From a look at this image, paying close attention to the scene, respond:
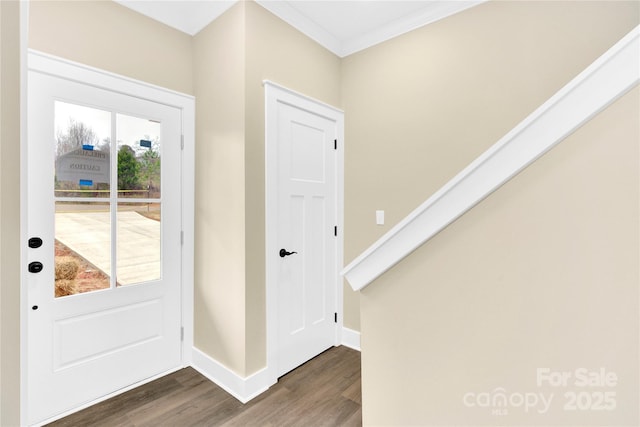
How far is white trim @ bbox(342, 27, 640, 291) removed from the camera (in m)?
0.66

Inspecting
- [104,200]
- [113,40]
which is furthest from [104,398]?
[113,40]

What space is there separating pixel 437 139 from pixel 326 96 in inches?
38.9

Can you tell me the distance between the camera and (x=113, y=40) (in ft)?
6.32

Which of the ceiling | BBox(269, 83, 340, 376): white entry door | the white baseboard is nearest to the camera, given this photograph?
the ceiling

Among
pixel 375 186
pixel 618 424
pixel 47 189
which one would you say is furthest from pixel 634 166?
pixel 47 189

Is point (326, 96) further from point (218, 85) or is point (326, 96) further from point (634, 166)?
point (634, 166)

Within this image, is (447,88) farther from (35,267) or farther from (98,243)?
(35,267)

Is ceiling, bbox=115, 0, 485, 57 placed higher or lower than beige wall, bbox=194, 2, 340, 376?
higher

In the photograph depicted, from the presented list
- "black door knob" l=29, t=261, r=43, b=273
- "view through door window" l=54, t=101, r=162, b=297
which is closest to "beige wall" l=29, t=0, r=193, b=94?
"view through door window" l=54, t=101, r=162, b=297

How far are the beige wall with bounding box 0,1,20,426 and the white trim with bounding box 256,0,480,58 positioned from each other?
1751 millimetres

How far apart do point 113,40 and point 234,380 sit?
7.71 feet

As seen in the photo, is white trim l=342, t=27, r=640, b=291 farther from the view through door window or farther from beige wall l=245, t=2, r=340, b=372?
the view through door window

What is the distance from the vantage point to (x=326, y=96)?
255cm

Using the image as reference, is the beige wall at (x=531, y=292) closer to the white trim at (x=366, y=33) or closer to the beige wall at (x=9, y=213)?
the beige wall at (x=9, y=213)
